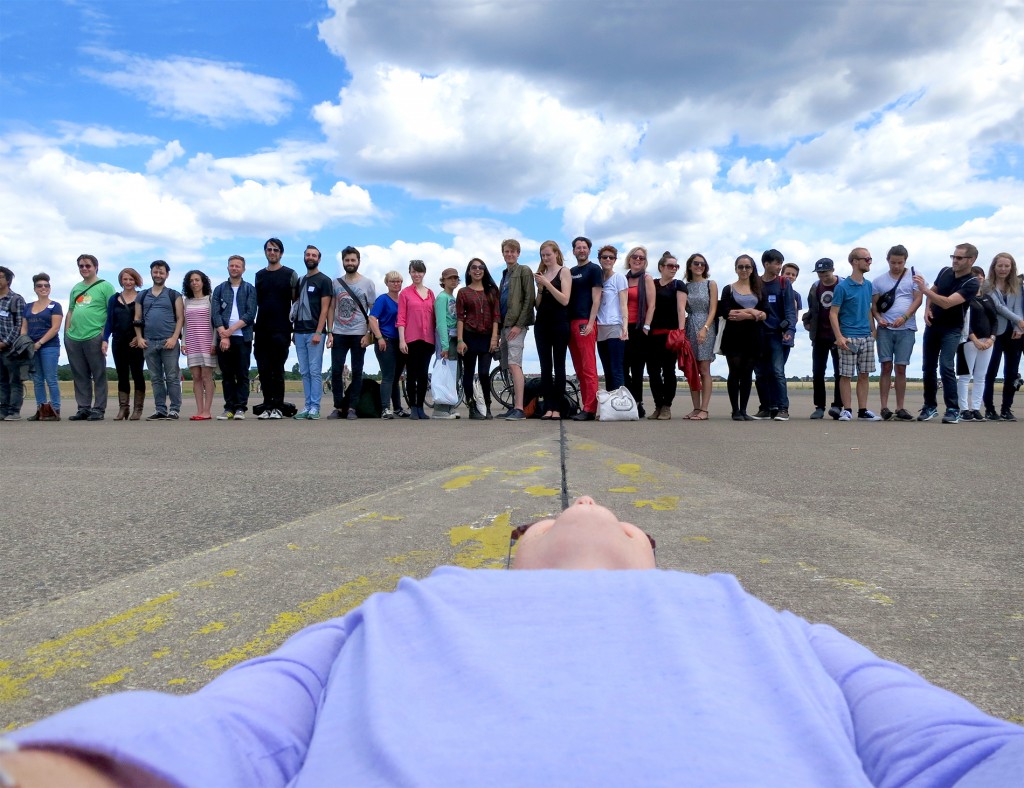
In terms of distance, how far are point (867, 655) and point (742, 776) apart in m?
A: 0.55

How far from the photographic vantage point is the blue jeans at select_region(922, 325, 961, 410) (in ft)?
29.2

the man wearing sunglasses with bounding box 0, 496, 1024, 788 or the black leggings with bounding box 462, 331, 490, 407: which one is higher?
the black leggings with bounding box 462, 331, 490, 407

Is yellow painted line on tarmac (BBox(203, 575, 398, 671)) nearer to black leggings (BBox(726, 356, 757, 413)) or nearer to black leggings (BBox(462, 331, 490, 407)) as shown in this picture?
black leggings (BBox(462, 331, 490, 407))

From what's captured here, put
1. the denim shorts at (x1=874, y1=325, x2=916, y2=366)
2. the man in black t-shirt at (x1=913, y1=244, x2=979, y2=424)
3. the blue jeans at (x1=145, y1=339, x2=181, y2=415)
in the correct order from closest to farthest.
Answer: the man in black t-shirt at (x1=913, y1=244, x2=979, y2=424), the denim shorts at (x1=874, y1=325, x2=916, y2=366), the blue jeans at (x1=145, y1=339, x2=181, y2=415)

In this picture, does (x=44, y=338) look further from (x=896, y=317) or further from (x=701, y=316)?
(x=896, y=317)

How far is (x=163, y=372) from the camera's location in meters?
10.1

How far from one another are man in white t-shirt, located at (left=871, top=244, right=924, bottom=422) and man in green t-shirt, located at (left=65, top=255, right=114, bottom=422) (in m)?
9.20

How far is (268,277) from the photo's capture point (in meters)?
9.69

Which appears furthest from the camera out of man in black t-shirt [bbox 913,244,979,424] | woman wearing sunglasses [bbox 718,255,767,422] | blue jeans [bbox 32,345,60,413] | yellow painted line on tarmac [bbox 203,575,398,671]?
blue jeans [bbox 32,345,60,413]

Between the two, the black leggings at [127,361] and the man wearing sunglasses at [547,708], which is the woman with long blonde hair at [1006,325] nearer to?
the man wearing sunglasses at [547,708]

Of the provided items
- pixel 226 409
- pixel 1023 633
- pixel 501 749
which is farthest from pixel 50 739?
pixel 226 409

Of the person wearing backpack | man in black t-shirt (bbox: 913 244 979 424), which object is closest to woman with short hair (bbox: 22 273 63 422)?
the person wearing backpack

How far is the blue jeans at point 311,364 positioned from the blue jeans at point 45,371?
9.97ft

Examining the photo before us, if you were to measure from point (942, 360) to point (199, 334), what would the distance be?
8515 mm
